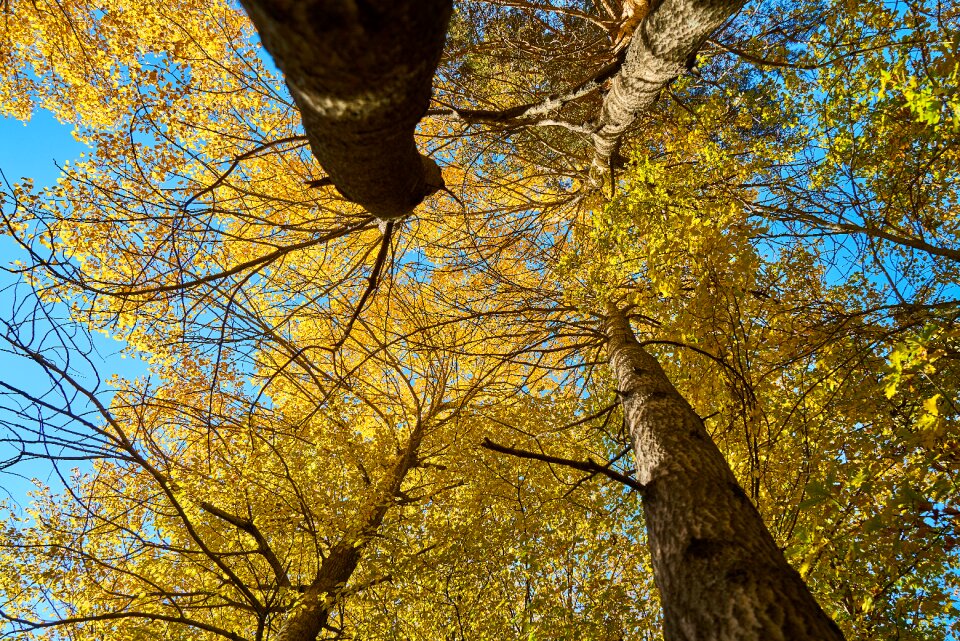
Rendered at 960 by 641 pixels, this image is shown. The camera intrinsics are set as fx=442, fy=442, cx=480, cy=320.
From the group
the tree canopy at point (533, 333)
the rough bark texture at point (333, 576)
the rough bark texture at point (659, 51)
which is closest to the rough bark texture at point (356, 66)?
the tree canopy at point (533, 333)

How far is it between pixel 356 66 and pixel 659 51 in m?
2.54

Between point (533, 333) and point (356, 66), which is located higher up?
point (533, 333)

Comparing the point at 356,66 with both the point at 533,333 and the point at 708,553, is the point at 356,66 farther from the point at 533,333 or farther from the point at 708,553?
the point at 533,333

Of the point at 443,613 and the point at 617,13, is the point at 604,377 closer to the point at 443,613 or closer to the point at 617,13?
the point at 443,613

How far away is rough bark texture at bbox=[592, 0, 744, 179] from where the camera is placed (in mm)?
2436

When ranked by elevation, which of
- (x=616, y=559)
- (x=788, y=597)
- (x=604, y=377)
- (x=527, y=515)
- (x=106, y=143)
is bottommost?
(x=788, y=597)

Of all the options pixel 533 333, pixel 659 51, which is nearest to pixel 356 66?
pixel 659 51

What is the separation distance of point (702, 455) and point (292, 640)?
13.9ft

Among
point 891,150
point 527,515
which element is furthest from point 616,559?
point 891,150

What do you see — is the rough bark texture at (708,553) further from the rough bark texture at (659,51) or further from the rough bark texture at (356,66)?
the rough bark texture at (659,51)

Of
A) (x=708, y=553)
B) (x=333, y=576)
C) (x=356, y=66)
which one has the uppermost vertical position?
(x=333, y=576)

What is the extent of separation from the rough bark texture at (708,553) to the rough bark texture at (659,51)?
222cm

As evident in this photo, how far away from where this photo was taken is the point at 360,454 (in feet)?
16.6

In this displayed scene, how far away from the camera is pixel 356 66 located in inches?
37.7
